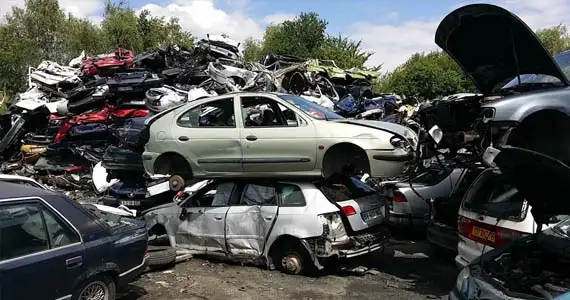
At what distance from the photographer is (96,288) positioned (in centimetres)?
555

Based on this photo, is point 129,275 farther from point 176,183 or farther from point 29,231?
point 176,183

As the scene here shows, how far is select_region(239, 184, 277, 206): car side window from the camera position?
26.7 feet

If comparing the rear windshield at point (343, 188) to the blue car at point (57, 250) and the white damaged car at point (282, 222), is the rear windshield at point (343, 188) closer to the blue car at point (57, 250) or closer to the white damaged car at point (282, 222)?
the white damaged car at point (282, 222)

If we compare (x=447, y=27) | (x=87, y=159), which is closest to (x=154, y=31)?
(x=87, y=159)

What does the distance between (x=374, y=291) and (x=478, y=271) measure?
2.98 m

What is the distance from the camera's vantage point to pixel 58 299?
5.03 m

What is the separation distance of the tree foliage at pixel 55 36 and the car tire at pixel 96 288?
34.4 m

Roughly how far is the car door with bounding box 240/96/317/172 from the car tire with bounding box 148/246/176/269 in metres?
1.64

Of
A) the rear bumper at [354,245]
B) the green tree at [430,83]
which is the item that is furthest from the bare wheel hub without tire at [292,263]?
the green tree at [430,83]

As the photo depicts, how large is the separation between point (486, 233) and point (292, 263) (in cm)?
271

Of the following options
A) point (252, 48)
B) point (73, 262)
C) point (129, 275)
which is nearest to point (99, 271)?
point (73, 262)

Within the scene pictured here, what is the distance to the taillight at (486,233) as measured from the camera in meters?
5.78

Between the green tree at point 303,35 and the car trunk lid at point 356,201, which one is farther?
the green tree at point 303,35

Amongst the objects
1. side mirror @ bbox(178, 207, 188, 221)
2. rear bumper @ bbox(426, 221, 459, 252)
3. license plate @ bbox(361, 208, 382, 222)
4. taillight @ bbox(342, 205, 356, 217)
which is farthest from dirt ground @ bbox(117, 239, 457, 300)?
taillight @ bbox(342, 205, 356, 217)
